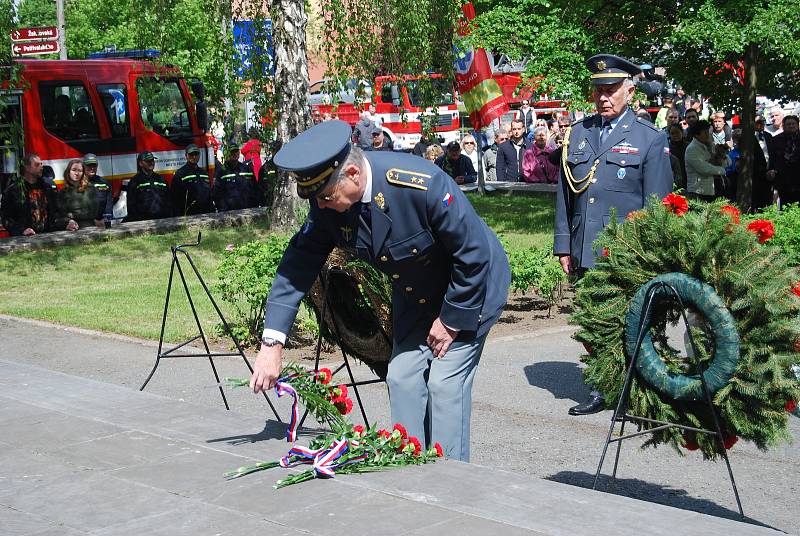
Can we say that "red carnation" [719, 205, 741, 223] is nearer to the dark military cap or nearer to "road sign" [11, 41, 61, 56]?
the dark military cap

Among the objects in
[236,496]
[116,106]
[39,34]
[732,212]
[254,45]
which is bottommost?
[236,496]

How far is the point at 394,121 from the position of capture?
36.4 meters

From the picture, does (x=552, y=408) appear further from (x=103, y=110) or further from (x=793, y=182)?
(x=103, y=110)

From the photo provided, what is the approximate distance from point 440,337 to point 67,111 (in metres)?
17.2

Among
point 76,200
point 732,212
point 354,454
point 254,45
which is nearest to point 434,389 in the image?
point 354,454

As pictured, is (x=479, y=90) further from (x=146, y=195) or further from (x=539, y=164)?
(x=146, y=195)

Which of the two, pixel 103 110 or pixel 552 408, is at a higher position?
pixel 103 110

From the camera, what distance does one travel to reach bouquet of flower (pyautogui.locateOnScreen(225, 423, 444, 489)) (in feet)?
15.7

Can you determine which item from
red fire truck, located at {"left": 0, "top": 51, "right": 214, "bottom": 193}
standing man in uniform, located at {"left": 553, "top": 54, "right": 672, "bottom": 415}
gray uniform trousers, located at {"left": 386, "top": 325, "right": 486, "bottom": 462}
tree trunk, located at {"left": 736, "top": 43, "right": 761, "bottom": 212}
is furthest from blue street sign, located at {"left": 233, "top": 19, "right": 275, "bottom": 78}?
gray uniform trousers, located at {"left": 386, "top": 325, "right": 486, "bottom": 462}

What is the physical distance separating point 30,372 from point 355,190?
3.70 metres

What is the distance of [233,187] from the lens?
21.7 meters

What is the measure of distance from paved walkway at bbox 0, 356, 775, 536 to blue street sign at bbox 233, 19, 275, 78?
35.5 feet

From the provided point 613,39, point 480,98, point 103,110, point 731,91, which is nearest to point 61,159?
point 103,110

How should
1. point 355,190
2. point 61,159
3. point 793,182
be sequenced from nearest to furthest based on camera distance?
point 355,190 < point 793,182 < point 61,159
